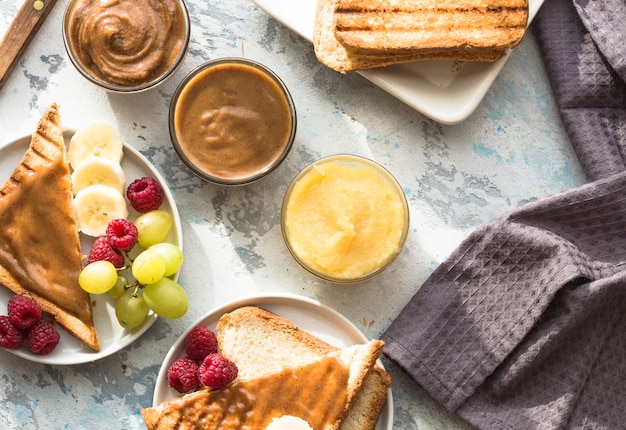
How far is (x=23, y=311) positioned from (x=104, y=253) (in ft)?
Answer: 1.01

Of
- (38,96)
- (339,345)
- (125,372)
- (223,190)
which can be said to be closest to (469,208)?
(339,345)

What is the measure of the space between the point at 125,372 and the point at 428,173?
4.11ft

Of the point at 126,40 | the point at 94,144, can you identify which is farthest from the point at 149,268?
the point at 126,40

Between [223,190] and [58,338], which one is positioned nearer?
[58,338]

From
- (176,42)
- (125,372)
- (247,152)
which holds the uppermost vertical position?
(176,42)

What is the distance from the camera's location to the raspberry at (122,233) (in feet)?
8.18

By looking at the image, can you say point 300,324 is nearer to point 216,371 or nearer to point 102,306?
point 216,371

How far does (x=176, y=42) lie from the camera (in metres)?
2.59

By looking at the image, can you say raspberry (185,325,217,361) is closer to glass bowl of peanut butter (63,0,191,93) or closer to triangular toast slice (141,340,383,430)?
triangular toast slice (141,340,383,430)

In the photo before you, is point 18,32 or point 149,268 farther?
point 18,32

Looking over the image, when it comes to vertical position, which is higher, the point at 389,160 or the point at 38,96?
the point at 38,96

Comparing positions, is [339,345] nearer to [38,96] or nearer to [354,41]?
[354,41]

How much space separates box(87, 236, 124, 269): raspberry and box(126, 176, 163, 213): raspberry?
153mm

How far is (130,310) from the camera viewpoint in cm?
250
